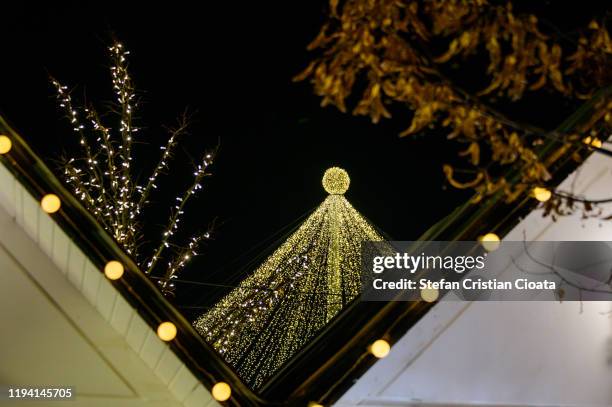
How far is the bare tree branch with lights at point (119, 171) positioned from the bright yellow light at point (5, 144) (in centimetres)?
750

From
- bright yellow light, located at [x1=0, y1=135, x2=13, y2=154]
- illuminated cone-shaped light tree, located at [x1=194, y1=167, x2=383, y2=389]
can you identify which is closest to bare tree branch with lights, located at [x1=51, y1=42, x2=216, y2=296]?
illuminated cone-shaped light tree, located at [x1=194, y1=167, x2=383, y2=389]

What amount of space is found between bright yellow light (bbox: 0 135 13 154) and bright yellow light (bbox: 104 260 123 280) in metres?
0.75

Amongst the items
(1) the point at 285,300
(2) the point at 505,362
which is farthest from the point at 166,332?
(1) the point at 285,300

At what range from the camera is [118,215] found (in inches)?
465

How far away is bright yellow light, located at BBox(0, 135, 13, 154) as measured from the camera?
3.85m

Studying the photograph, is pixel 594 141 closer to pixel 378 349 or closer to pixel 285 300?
pixel 378 349

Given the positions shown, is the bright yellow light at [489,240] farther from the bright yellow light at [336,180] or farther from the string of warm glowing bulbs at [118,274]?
the bright yellow light at [336,180]

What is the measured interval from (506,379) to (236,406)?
4.92 ft

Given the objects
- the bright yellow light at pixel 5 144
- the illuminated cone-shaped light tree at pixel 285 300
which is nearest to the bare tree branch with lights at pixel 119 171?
the illuminated cone-shaped light tree at pixel 285 300

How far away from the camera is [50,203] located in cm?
388

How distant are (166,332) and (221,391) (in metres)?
0.40

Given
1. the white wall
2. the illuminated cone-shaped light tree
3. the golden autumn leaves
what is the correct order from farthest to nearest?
the illuminated cone-shaped light tree < the white wall < the golden autumn leaves

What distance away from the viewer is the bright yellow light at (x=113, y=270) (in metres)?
3.86

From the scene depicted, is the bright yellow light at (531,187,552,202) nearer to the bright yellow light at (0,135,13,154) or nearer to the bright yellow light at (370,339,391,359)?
the bright yellow light at (370,339,391,359)
